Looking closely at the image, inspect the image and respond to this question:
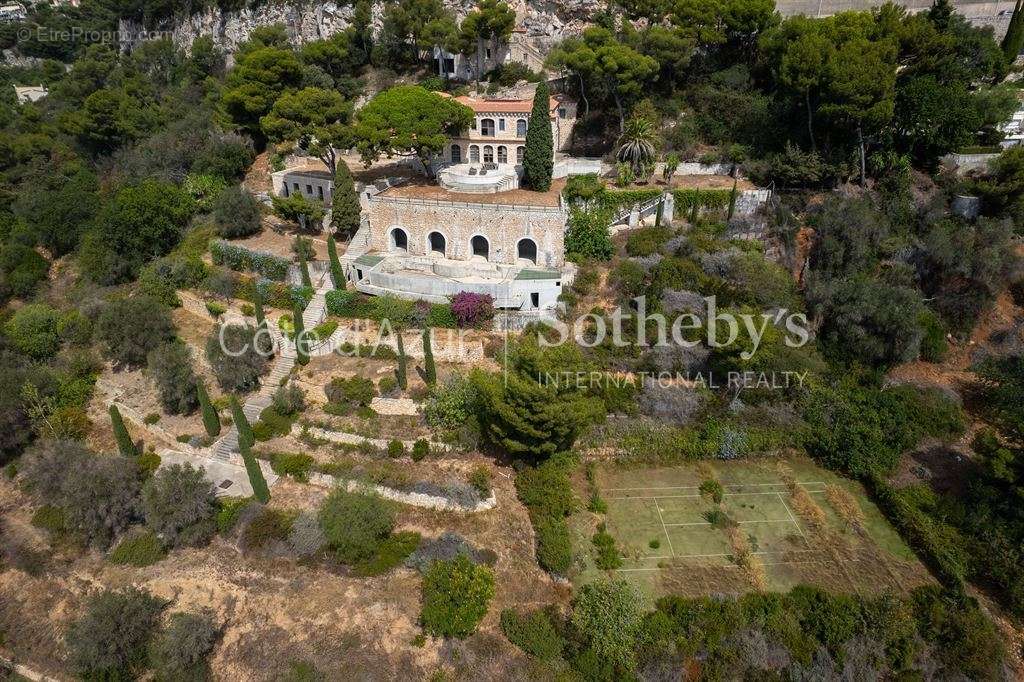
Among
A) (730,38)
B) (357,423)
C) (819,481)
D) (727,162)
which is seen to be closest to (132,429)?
(357,423)

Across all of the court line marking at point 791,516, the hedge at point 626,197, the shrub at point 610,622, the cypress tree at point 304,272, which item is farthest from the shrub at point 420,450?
the hedge at point 626,197

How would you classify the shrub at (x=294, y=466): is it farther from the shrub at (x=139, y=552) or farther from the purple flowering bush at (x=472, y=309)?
the purple flowering bush at (x=472, y=309)

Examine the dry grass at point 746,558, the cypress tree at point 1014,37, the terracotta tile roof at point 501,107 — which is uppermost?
the cypress tree at point 1014,37

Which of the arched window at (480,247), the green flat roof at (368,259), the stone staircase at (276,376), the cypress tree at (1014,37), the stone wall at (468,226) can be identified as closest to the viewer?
the stone staircase at (276,376)

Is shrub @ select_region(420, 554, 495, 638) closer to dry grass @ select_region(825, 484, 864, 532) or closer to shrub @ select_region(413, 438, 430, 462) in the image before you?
shrub @ select_region(413, 438, 430, 462)

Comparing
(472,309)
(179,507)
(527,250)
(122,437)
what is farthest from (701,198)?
(122,437)

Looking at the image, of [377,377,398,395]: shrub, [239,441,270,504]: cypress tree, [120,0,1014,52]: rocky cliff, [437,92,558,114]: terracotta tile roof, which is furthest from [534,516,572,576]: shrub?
[120,0,1014,52]: rocky cliff
